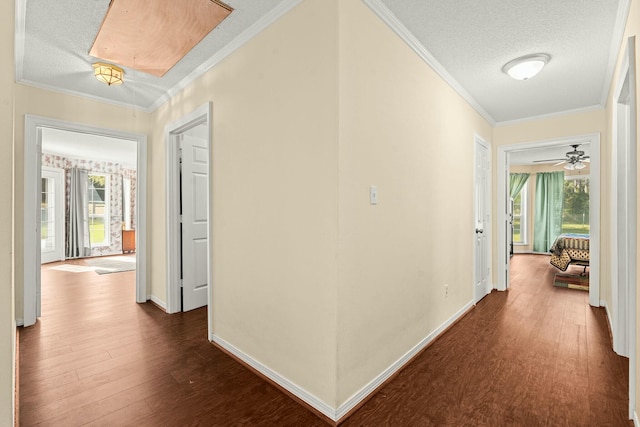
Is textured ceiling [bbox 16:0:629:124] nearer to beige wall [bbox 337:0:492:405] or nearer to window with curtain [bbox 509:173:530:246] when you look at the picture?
beige wall [bbox 337:0:492:405]

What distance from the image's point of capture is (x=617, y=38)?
2.33 meters

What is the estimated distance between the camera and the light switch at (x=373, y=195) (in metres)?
1.98

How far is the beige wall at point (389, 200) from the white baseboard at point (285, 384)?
0.37 ft

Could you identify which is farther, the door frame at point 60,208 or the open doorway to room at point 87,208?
the door frame at point 60,208

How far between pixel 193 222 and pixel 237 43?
2.07 m

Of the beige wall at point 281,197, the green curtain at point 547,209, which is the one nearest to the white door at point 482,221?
the beige wall at point 281,197

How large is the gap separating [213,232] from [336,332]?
1.52m

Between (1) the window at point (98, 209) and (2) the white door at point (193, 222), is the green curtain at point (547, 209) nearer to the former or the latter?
(2) the white door at point (193, 222)

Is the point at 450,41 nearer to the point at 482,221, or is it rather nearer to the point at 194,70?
the point at 194,70

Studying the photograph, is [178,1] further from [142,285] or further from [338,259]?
[142,285]

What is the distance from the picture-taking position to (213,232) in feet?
8.95

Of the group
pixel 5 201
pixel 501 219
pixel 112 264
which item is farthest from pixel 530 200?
pixel 112 264

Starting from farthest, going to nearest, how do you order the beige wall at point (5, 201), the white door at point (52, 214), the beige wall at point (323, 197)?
the white door at point (52, 214) < the beige wall at point (323, 197) < the beige wall at point (5, 201)

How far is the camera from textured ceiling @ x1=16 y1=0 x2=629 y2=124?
6.68 feet
